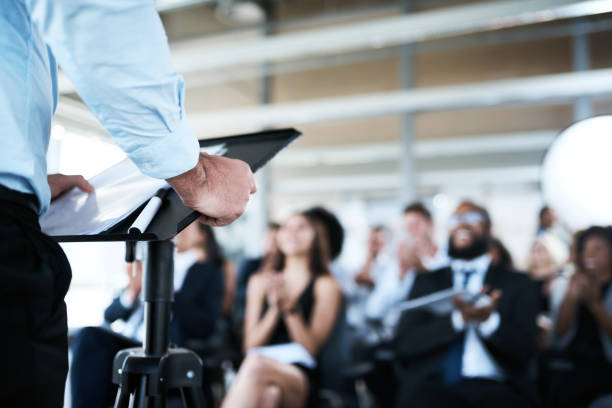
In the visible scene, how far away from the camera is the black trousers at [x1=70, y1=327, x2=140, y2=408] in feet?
5.28

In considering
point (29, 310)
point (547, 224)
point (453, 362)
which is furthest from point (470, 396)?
Answer: point (547, 224)

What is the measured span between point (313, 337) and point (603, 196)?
1.50m

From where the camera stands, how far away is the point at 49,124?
0.80m

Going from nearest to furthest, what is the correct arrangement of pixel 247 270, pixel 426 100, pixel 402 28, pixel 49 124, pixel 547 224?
1. pixel 49 124
2. pixel 402 28
3. pixel 547 224
4. pixel 247 270
5. pixel 426 100

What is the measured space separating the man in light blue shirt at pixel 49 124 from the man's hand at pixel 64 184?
22 centimetres

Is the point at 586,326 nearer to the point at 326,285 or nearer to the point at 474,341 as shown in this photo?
the point at 474,341

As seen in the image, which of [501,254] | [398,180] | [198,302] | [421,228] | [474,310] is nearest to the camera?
[474,310]

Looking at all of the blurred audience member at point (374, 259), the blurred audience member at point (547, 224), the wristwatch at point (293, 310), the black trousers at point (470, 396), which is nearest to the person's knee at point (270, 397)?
the wristwatch at point (293, 310)

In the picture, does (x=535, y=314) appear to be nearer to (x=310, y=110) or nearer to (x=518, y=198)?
(x=518, y=198)

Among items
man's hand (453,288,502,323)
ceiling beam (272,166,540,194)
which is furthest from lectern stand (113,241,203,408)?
ceiling beam (272,166,540,194)

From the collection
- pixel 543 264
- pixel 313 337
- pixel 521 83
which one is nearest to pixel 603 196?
pixel 313 337

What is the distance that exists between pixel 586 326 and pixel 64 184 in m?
2.65

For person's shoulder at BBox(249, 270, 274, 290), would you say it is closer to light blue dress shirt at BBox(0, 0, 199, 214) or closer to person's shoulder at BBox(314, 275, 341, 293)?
person's shoulder at BBox(314, 275, 341, 293)

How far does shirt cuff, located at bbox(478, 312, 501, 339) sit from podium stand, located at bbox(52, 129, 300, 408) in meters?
1.84
